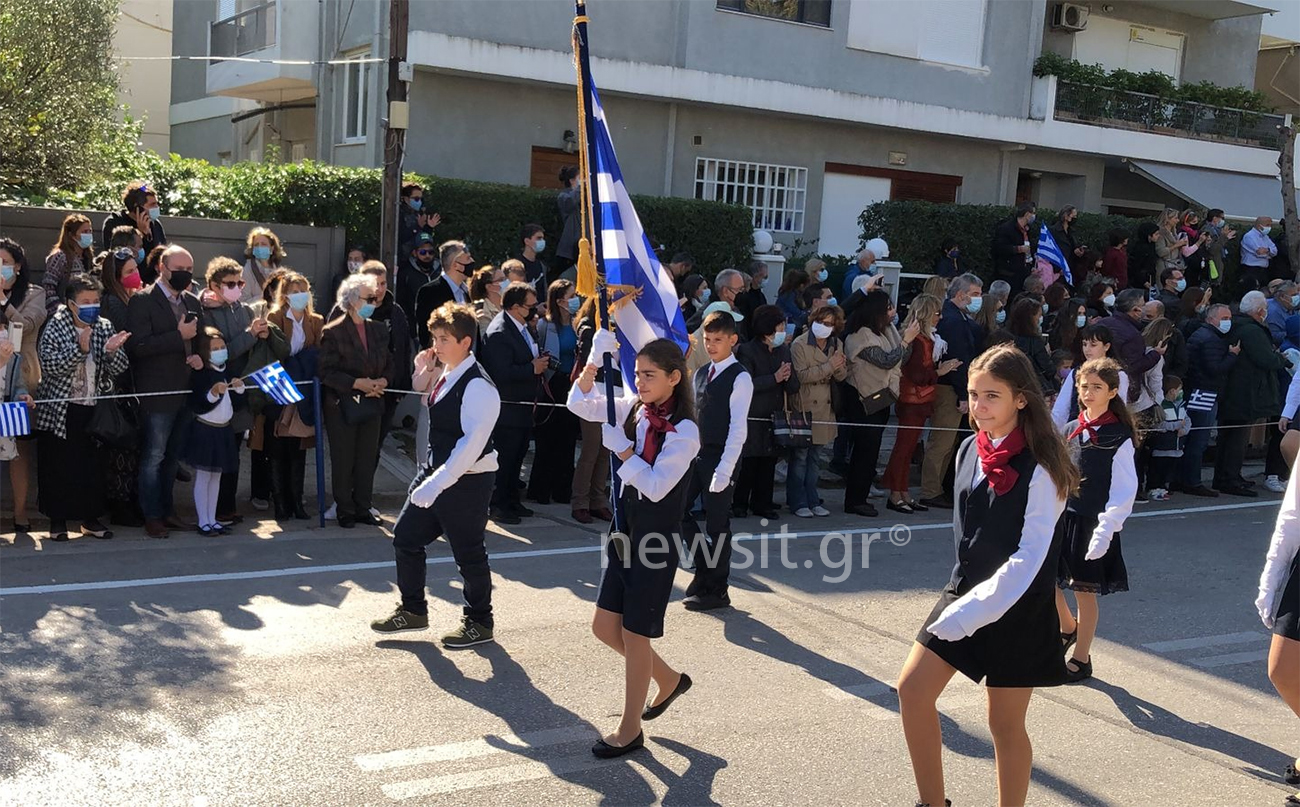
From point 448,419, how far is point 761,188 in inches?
571

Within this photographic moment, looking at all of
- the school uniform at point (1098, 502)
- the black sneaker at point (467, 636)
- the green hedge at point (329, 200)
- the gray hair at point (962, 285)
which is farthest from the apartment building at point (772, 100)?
the school uniform at point (1098, 502)

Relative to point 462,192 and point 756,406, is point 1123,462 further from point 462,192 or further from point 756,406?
point 462,192

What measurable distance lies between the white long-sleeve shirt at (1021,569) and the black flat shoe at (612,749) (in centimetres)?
165

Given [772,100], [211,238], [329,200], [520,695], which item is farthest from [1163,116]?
[520,695]

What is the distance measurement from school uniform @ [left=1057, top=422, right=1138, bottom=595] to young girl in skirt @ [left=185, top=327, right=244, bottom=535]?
5.65 m

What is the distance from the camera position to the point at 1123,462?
6.98m

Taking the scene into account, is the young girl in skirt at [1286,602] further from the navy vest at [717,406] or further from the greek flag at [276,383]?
the greek flag at [276,383]

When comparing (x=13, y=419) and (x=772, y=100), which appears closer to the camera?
(x=13, y=419)

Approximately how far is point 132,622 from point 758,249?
11463 millimetres

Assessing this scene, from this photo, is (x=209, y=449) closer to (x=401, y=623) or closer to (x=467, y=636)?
(x=401, y=623)

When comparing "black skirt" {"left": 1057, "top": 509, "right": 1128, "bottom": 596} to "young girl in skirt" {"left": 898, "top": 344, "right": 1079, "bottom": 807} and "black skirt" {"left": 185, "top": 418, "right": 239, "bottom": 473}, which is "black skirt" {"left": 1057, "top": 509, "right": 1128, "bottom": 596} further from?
"black skirt" {"left": 185, "top": 418, "right": 239, "bottom": 473}

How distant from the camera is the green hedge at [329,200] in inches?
542

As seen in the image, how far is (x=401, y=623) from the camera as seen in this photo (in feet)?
23.5

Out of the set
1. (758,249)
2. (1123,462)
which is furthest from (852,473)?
(758,249)
